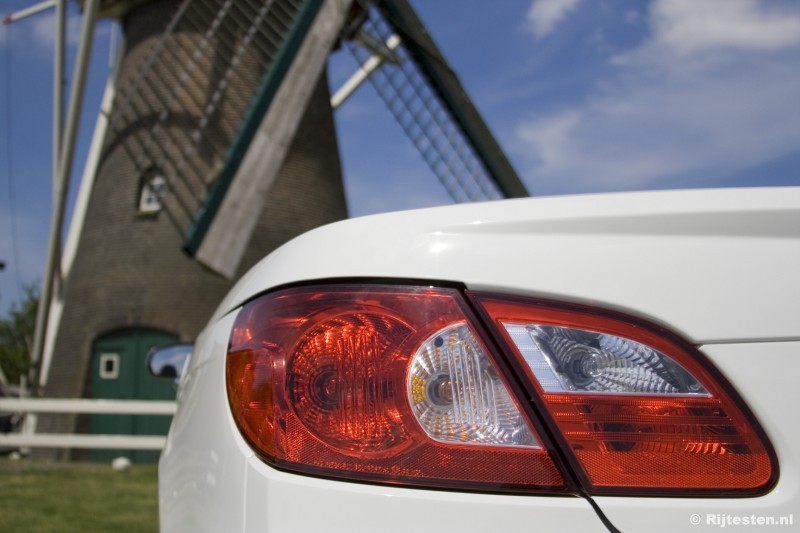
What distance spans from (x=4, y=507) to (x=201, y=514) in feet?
17.3

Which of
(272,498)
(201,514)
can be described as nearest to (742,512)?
(272,498)

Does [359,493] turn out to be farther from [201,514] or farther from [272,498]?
[201,514]

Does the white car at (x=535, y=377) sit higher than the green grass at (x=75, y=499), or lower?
lower

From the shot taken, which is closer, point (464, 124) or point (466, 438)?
point (466, 438)

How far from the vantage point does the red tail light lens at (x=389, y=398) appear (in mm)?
917

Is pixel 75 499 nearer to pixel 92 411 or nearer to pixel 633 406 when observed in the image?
pixel 92 411

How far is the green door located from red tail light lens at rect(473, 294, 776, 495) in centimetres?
1401

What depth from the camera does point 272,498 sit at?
93 centimetres

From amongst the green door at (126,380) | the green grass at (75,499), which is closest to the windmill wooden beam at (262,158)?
the green grass at (75,499)

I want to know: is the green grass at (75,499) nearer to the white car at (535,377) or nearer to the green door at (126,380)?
the white car at (535,377)

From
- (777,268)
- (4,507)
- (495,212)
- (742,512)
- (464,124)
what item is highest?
(464,124)

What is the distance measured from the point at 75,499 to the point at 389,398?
5.84 m

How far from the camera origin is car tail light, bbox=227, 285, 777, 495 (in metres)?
0.89

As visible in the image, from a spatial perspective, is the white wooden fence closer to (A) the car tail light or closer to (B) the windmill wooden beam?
(B) the windmill wooden beam
